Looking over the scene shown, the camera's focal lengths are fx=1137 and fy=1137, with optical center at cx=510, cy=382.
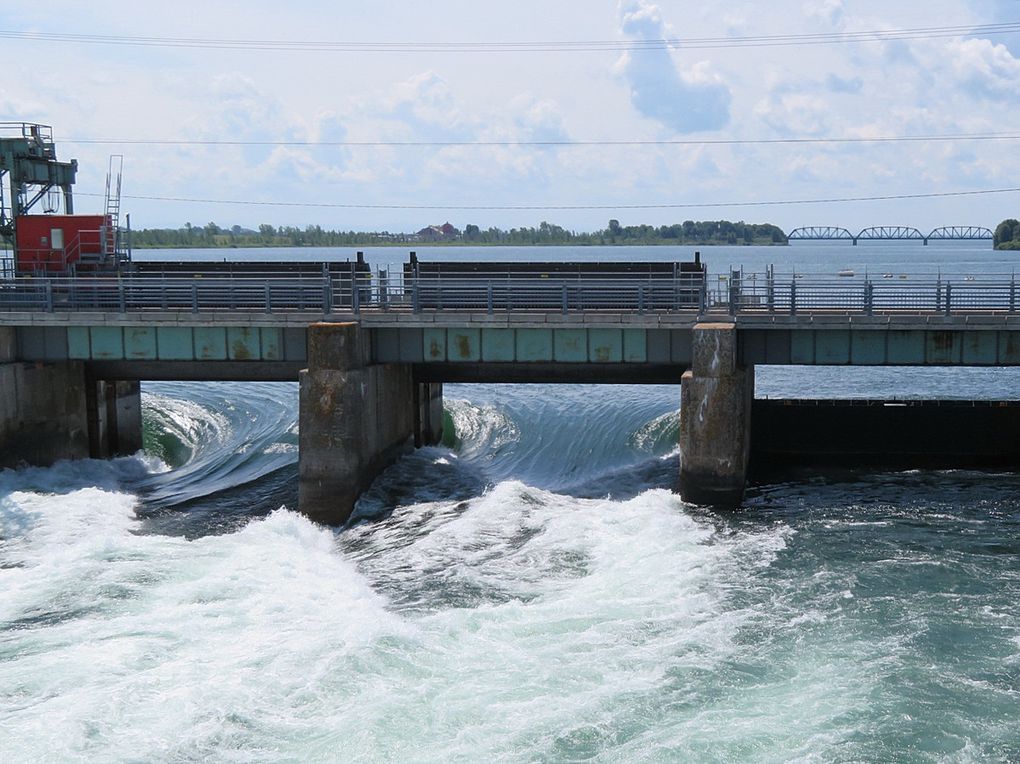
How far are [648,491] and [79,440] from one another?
1732cm

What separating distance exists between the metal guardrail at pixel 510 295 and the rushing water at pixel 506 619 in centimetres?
486

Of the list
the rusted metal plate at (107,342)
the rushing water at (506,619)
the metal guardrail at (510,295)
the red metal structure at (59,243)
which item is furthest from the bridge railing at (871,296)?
the red metal structure at (59,243)

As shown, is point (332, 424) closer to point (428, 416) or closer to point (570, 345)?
point (570, 345)

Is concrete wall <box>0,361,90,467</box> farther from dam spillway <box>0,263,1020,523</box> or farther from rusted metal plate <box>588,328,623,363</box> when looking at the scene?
rusted metal plate <box>588,328,623,363</box>

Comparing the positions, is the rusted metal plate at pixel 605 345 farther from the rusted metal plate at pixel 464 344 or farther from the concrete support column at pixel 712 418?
the rusted metal plate at pixel 464 344

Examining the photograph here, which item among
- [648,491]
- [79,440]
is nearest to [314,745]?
[648,491]

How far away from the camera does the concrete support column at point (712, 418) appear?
90.6ft

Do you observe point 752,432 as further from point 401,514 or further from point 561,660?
point 561,660

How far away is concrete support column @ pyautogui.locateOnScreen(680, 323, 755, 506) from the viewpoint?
27.6m

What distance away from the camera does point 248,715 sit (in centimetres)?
1648

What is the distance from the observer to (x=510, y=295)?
1230 inches

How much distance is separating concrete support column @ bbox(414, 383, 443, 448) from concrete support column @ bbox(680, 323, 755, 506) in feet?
36.1

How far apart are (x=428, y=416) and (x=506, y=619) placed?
699 inches

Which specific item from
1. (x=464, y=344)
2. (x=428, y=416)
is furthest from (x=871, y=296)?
(x=428, y=416)
